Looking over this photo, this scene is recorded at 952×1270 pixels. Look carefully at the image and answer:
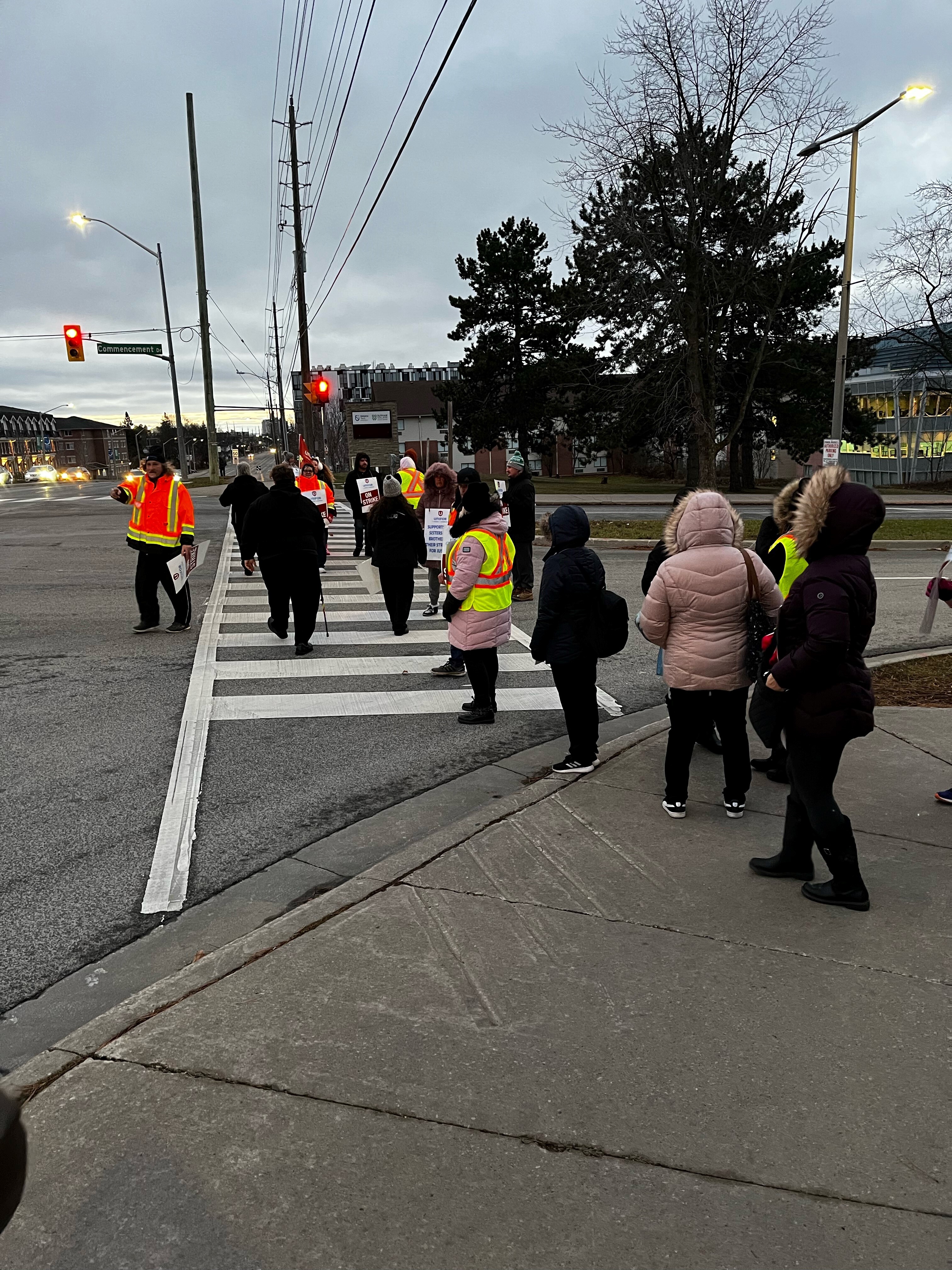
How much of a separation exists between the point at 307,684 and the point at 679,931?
16.1ft

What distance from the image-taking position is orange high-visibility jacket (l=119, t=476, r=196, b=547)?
966cm

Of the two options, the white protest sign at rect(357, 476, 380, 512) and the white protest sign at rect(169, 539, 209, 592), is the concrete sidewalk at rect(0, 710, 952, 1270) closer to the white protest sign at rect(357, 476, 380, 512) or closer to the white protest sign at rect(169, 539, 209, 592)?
the white protest sign at rect(169, 539, 209, 592)

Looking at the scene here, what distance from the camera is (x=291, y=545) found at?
9086mm

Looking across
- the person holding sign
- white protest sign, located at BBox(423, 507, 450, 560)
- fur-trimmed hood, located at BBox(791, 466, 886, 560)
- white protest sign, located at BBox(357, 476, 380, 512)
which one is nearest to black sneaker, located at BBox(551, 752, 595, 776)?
fur-trimmed hood, located at BBox(791, 466, 886, 560)

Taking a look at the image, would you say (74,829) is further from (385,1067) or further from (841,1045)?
(841,1045)

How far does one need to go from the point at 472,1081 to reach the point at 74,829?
2.96 metres

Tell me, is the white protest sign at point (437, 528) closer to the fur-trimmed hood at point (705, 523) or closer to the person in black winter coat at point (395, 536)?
the person in black winter coat at point (395, 536)

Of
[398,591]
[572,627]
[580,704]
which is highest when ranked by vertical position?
[572,627]

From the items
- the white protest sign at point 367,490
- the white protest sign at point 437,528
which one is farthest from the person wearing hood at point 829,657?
the white protest sign at point 367,490

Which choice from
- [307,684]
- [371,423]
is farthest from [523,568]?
A: [371,423]

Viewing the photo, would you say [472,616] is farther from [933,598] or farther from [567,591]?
[933,598]

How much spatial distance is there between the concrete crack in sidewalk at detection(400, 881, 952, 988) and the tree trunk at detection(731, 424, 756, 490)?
141 ft

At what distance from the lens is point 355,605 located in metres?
12.1

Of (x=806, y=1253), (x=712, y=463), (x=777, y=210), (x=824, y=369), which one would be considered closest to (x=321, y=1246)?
(x=806, y=1253)
